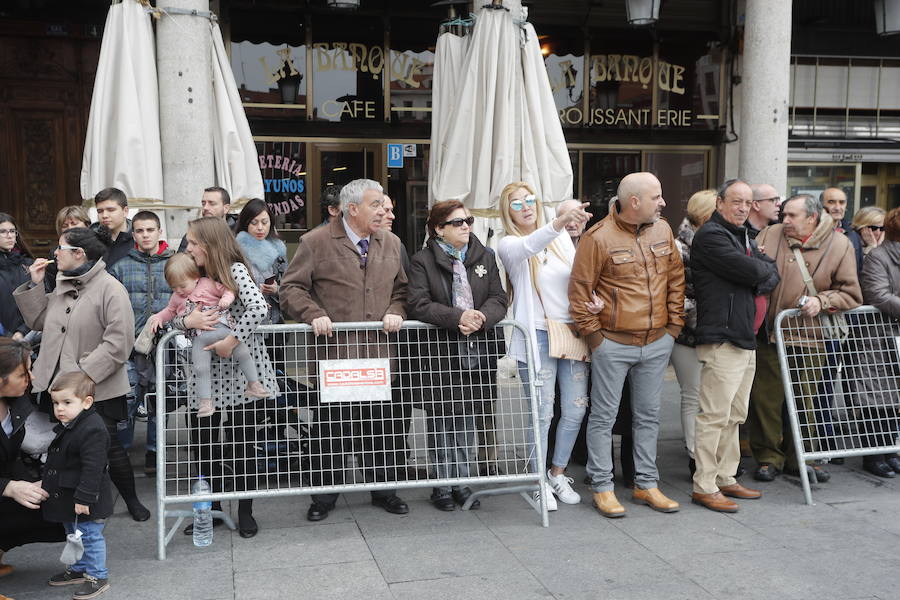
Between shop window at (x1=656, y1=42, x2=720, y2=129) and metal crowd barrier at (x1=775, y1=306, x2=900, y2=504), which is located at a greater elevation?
shop window at (x1=656, y1=42, x2=720, y2=129)

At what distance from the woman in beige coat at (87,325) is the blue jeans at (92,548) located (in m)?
1.05

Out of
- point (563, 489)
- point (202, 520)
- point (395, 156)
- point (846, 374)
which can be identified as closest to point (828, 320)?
point (846, 374)

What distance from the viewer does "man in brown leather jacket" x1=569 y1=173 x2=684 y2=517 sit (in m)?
5.18

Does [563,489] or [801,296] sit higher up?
[801,296]

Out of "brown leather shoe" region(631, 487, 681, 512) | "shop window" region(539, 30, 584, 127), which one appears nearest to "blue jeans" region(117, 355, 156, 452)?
"brown leather shoe" region(631, 487, 681, 512)

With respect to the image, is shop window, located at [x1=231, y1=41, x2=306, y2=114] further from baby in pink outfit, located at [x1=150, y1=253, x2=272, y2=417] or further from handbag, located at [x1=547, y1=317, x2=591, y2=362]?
handbag, located at [x1=547, y1=317, x2=591, y2=362]

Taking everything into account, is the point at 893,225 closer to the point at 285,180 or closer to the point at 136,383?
the point at 136,383

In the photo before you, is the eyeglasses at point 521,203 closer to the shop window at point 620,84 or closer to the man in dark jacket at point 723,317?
the man in dark jacket at point 723,317

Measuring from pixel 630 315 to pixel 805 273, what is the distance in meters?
1.52

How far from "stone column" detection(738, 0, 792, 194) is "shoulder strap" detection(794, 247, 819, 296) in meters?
3.58

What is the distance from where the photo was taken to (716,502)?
5.37 metres

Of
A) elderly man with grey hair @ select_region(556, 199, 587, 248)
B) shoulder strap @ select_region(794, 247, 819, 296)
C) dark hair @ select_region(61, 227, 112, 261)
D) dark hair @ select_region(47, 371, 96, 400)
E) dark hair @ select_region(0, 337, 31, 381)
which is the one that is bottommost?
dark hair @ select_region(47, 371, 96, 400)

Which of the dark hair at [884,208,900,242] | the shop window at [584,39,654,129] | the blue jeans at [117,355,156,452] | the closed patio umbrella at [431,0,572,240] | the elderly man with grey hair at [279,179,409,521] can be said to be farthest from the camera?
the shop window at [584,39,654,129]

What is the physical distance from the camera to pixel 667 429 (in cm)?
743
